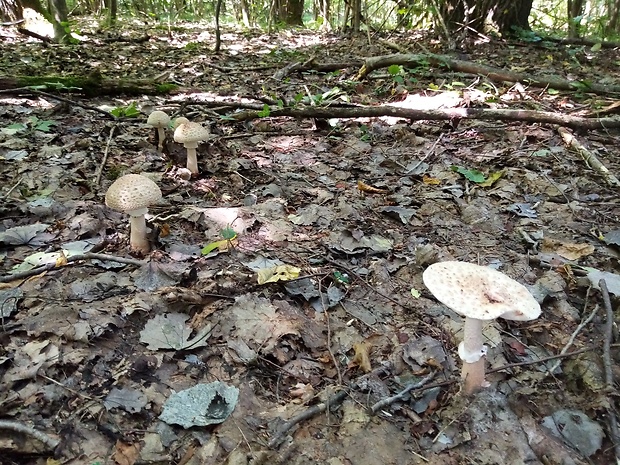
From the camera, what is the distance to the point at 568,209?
3715mm

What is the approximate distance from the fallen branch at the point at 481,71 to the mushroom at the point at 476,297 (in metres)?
5.27

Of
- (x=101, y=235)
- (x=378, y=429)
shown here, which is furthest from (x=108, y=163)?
(x=378, y=429)

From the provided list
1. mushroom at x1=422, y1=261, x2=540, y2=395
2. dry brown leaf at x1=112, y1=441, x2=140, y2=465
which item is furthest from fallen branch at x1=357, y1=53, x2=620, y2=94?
dry brown leaf at x1=112, y1=441, x2=140, y2=465

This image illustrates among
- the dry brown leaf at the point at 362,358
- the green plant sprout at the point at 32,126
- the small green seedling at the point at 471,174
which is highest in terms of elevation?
the green plant sprout at the point at 32,126

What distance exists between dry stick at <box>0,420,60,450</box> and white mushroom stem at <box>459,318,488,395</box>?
1764 mm

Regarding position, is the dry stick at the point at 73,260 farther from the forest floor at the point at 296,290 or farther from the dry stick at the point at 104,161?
the dry stick at the point at 104,161

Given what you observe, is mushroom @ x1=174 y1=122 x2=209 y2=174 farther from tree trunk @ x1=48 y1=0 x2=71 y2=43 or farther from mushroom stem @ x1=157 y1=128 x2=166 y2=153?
tree trunk @ x1=48 y1=0 x2=71 y2=43

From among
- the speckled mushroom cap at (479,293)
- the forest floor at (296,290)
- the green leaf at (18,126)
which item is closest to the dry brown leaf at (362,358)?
the forest floor at (296,290)

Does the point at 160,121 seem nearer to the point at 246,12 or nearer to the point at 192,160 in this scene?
the point at 192,160

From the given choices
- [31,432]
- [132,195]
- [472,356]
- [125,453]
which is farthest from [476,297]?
[132,195]

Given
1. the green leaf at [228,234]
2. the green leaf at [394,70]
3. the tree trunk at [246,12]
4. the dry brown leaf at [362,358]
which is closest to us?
the dry brown leaf at [362,358]

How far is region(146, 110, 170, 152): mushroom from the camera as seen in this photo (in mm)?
4184

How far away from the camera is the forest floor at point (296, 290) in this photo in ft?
6.46

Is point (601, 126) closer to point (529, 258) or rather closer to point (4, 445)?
point (529, 258)
